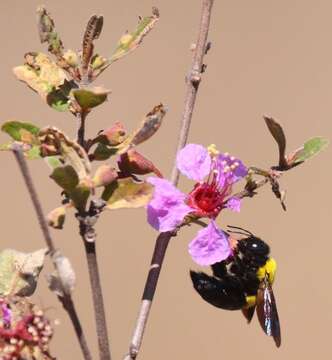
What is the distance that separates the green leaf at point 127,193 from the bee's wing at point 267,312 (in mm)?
359

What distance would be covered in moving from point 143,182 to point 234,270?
0.36 metres

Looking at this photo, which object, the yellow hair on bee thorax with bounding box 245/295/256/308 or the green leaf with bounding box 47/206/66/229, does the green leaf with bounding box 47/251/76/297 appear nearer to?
the green leaf with bounding box 47/206/66/229

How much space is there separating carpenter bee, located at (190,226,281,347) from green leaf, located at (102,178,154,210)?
337 millimetres

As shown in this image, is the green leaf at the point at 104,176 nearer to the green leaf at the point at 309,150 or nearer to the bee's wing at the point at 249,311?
the green leaf at the point at 309,150

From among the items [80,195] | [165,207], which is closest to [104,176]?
[80,195]

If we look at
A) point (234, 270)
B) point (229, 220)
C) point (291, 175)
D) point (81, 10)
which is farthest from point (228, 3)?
point (234, 270)

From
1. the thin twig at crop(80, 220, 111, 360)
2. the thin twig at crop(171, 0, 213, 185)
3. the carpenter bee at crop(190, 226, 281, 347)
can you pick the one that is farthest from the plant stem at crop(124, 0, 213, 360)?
the carpenter bee at crop(190, 226, 281, 347)

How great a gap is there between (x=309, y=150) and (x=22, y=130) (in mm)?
317

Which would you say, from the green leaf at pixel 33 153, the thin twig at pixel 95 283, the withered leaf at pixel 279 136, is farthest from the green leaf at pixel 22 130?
the withered leaf at pixel 279 136

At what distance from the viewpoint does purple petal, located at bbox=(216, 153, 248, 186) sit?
951 millimetres

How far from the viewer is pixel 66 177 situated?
0.70m

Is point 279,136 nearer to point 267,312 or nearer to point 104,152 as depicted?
point 104,152

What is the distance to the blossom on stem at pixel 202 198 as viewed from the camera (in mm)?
836

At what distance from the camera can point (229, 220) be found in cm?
418
